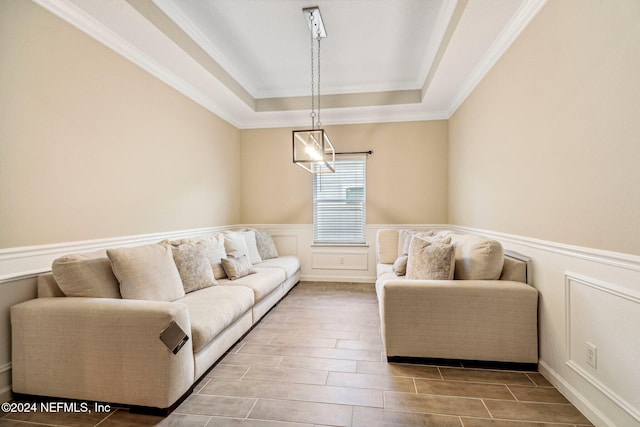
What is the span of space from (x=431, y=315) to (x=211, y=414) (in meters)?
1.67

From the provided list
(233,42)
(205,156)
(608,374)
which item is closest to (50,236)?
(205,156)

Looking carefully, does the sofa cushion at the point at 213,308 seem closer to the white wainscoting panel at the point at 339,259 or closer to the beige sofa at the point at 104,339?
the beige sofa at the point at 104,339

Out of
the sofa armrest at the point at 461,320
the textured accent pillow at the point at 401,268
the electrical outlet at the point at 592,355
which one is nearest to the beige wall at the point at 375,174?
the textured accent pillow at the point at 401,268

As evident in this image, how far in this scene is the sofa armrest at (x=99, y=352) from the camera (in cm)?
172

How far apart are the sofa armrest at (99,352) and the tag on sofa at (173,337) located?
0.08 ft

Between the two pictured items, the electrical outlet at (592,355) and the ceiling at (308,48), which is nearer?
the electrical outlet at (592,355)

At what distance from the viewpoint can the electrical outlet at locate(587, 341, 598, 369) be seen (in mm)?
1659

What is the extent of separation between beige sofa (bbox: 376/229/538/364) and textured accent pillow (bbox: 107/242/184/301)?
1.76 m

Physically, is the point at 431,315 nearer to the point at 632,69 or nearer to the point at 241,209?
the point at 632,69

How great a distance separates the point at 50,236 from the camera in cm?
209

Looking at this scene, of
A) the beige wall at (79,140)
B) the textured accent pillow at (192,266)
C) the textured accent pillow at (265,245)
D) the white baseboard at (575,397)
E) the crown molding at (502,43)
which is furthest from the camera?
the textured accent pillow at (265,245)

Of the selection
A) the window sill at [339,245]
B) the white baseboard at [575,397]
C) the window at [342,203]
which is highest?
Result: the window at [342,203]

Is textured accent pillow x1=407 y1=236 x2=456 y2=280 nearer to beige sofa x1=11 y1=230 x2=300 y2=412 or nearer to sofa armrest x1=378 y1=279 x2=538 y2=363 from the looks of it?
sofa armrest x1=378 y1=279 x2=538 y2=363

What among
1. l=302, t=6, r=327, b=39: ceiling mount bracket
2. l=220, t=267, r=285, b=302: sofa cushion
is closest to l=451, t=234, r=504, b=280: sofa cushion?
l=220, t=267, r=285, b=302: sofa cushion
